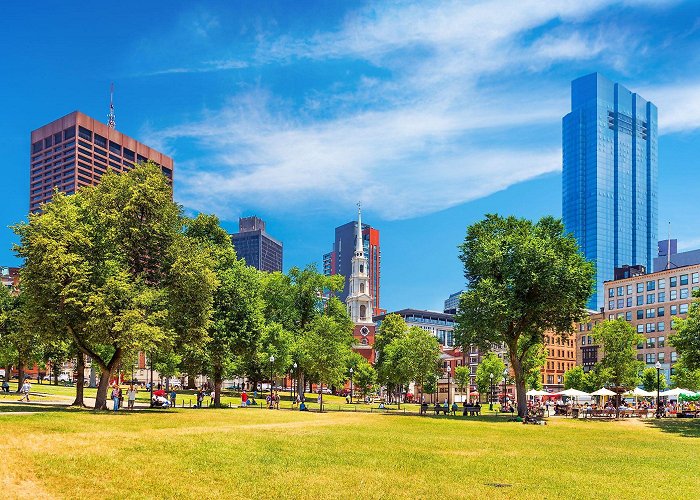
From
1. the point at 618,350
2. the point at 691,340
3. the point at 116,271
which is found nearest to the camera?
the point at 116,271

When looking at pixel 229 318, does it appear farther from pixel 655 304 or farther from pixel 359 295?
pixel 359 295

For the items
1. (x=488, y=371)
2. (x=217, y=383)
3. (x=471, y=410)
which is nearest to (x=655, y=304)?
(x=488, y=371)

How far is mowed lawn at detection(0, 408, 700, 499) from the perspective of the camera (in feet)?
65.4

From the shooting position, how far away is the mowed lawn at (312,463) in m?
19.9

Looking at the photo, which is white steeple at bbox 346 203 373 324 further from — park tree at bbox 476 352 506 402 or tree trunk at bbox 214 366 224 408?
tree trunk at bbox 214 366 224 408

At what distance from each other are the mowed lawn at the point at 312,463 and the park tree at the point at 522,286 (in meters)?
22.8

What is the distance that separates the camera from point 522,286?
6116 centimetres

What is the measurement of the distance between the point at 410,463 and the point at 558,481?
18.5 feet

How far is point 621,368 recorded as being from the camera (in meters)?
97.6

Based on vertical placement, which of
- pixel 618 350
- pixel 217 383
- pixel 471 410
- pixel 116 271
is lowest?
pixel 471 410

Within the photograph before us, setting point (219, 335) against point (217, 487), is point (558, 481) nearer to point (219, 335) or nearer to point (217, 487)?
point (217, 487)

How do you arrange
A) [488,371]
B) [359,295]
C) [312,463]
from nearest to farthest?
[312,463] < [488,371] < [359,295]

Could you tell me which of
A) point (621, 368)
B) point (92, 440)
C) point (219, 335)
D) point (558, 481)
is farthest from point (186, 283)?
point (621, 368)

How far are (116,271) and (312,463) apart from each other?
28.1 m
